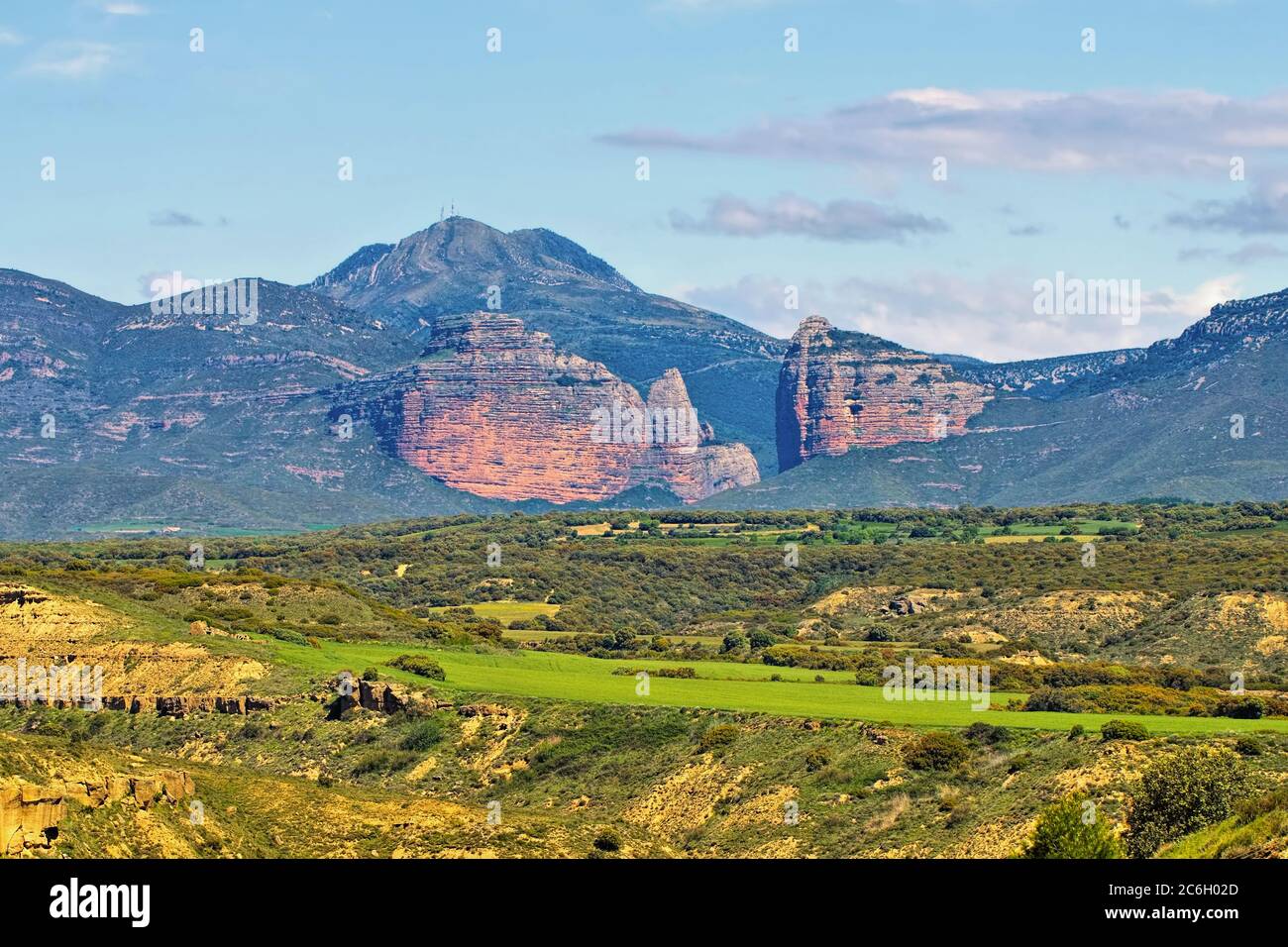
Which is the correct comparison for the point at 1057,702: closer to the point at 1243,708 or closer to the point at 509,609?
the point at 1243,708

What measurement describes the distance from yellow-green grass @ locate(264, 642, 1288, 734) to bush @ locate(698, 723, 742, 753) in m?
3.63

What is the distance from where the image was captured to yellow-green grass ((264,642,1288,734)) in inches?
3501

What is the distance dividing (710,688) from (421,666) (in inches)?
584

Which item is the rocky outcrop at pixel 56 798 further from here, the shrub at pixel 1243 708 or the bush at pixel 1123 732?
the shrub at pixel 1243 708

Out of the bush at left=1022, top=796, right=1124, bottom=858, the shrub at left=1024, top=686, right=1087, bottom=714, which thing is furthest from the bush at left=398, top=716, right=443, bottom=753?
the bush at left=1022, top=796, right=1124, bottom=858

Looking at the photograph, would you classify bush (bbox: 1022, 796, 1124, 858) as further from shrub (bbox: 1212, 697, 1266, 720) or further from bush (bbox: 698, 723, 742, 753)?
shrub (bbox: 1212, 697, 1266, 720)

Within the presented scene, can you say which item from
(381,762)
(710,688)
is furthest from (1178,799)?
(710,688)

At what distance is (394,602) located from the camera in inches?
7721

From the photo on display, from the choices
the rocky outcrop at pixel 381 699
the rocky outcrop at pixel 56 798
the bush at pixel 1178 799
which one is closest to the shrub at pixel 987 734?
the bush at pixel 1178 799

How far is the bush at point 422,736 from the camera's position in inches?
3799

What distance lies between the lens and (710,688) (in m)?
107

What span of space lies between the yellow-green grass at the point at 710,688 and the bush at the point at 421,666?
2.10 ft
